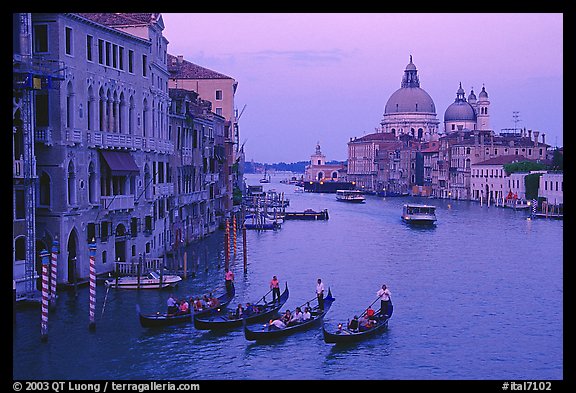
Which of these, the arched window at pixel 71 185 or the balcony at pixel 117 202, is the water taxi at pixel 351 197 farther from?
the arched window at pixel 71 185

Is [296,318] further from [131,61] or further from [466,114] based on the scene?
[466,114]

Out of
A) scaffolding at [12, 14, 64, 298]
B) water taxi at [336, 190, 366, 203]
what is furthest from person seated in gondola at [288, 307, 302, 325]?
water taxi at [336, 190, 366, 203]

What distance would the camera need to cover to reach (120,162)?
17359 mm

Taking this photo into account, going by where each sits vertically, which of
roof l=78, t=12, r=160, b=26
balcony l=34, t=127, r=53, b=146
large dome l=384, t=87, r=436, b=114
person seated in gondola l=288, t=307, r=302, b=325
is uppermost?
large dome l=384, t=87, r=436, b=114

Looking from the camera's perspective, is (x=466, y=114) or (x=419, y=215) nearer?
(x=419, y=215)

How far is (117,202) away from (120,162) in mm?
823

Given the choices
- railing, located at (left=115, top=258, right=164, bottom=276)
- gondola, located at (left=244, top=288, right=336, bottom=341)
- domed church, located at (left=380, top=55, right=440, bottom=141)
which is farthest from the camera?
domed church, located at (left=380, top=55, right=440, bottom=141)

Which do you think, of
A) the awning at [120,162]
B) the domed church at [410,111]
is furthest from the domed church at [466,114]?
the awning at [120,162]

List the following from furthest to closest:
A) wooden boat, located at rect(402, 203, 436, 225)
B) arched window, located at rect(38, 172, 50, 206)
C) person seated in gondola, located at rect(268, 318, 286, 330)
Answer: wooden boat, located at rect(402, 203, 436, 225), arched window, located at rect(38, 172, 50, 206), person seated in gondola, located at rect(268, 318, 286, 330)

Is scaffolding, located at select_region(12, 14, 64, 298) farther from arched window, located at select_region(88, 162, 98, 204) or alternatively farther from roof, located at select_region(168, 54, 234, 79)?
roof, located at select_region(168, 54, 234, 79)

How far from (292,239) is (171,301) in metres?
18.1

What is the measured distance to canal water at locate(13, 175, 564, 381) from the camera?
10.9 metres

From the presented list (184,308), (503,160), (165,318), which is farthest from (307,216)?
(165,318)
